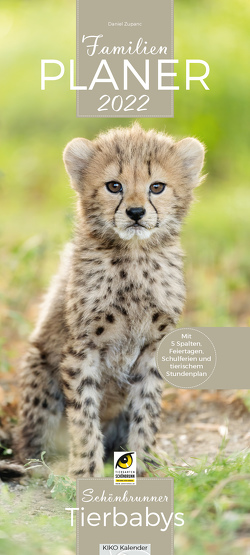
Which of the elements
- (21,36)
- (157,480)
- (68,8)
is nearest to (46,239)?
(21,36)

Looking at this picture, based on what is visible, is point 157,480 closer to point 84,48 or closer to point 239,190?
point 84,48

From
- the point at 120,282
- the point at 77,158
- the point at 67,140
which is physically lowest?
the point at 120,282

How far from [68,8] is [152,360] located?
1756 mm

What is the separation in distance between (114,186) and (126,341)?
65 cm

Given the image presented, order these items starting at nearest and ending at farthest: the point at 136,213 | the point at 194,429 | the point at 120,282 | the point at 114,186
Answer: the point at 136,213 → the point at 114,186 → the point at 120,282 → the point at 194,429

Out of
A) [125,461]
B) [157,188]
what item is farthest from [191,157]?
[125,461]

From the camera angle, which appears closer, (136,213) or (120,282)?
(136,213)

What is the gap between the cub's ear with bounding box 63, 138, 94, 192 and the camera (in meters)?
3.37

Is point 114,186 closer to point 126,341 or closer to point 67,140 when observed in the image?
point 126,341

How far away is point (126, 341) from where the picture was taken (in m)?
3.39

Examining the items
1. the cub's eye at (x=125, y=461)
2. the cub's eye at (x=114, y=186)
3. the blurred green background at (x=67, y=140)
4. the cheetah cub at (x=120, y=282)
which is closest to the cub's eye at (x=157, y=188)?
the cheetah cub at (x=120, y=282)

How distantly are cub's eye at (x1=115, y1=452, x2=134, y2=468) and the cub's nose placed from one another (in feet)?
3.04

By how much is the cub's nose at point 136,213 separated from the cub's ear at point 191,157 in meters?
0.39

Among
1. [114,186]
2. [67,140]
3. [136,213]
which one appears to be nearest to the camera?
[136,213]
